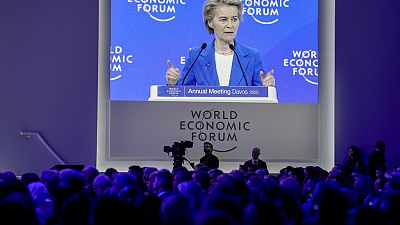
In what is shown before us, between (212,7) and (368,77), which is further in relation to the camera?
(368,77)

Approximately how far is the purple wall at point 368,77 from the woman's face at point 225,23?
67.3 inches

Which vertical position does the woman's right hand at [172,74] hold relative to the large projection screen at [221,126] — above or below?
above

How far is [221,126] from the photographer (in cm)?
1356

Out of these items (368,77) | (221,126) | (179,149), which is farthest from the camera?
(368,77)

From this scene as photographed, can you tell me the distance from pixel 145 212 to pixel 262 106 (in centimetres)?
910

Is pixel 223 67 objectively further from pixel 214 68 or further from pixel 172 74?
pixel 172 74

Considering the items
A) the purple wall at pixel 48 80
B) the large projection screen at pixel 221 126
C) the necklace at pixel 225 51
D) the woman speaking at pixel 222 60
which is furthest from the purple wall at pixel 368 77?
the purple wall at pixel 48 80

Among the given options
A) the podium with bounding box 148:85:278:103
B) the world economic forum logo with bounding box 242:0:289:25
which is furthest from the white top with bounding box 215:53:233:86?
the world economic forum logo with bounding box 242:0:289:25

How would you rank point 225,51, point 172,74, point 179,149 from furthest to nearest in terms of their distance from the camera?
point 225,51, point 172,74, point 179,149

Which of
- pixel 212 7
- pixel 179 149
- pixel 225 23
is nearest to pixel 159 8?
pixel 212 7

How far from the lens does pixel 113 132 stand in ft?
44.4

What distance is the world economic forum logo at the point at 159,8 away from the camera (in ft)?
43.6

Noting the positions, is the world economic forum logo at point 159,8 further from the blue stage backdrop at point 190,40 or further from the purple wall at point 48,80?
the purple wall at point 48,80

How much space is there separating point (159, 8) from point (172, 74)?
109 cm
